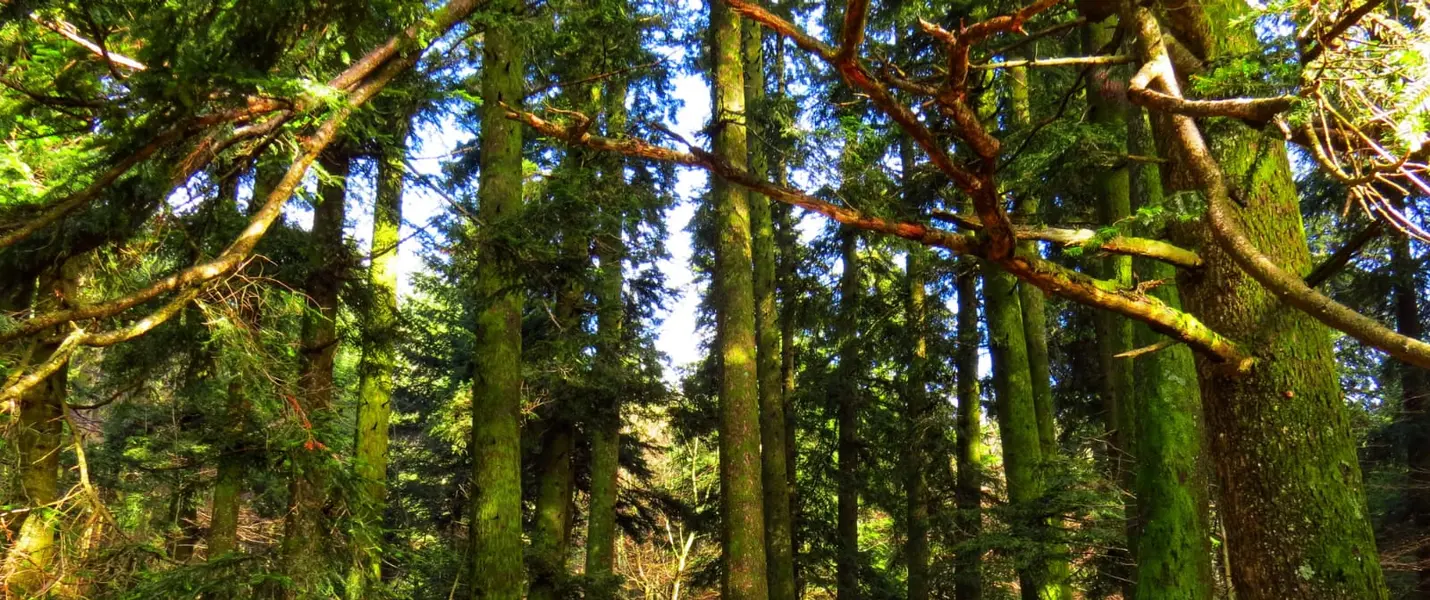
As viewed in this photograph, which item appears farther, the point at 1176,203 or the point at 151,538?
the point at 151,538

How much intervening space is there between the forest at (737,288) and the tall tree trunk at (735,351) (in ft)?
0.15

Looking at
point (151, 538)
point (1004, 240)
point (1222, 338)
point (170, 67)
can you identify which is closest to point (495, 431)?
point (151, 538)

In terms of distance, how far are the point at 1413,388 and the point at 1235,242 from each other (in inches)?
495

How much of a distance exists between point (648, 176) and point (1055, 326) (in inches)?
302

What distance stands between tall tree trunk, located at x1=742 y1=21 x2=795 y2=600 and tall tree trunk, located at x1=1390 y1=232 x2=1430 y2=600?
31.1 feet

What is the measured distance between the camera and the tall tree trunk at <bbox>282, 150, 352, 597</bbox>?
5402 mm

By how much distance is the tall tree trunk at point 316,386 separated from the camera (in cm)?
540

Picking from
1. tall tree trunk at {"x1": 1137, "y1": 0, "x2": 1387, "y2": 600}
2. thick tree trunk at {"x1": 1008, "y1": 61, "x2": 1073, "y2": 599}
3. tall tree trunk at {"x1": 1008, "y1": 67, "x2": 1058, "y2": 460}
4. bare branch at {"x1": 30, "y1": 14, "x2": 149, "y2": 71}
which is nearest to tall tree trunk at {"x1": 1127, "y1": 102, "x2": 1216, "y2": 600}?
tall tree trunk at {"x1": 1137, "y1": 0, "x2": 1387, "y2": 600}

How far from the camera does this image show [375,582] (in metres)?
5.88

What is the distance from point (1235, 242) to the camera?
9.97 feet

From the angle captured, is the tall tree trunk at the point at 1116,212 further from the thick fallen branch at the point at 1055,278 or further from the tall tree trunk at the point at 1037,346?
the thick fallen branch at the point at 1055,278

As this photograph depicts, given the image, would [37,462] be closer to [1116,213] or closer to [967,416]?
[1116,213]

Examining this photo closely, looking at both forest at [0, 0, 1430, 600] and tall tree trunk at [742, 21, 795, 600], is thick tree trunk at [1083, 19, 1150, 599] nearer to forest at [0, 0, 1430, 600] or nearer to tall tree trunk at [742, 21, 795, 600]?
forest at [0, 0, 1430, 600]

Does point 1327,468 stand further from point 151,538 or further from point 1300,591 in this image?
point 151,538
